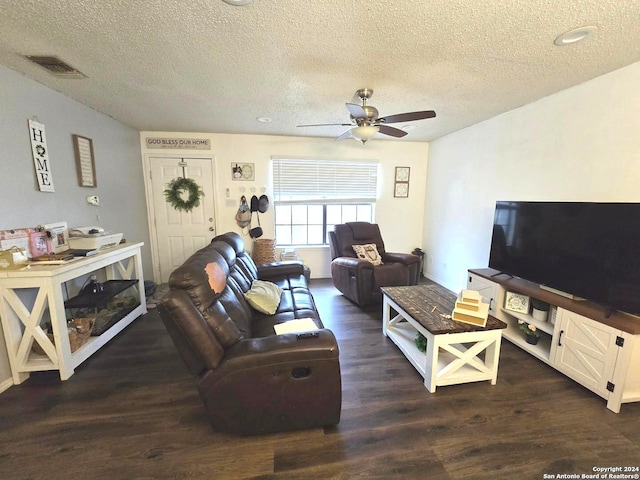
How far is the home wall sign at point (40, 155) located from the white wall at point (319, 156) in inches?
65.7

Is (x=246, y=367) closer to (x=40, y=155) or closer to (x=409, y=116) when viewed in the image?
(x=409, y=116)

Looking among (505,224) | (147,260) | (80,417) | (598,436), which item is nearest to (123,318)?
(80,417)

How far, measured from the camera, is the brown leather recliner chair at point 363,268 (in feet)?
10.6

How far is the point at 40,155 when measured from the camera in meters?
2.24

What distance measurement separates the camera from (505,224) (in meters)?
2.66

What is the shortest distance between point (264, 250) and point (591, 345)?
362 centimetres

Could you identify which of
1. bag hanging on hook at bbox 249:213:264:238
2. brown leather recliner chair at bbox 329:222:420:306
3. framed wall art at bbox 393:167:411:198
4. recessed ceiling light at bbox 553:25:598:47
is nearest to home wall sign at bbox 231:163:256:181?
bag hanging on hook at bbox 249:213:264:238

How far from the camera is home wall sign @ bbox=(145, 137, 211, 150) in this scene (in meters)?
3.88

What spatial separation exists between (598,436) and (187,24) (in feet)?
11.1

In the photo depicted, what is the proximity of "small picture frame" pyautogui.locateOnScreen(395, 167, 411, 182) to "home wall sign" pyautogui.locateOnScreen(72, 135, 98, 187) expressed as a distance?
419 centimetres

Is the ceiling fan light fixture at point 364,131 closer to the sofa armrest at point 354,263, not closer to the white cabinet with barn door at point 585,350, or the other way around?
the sofa armrest at point 354,263

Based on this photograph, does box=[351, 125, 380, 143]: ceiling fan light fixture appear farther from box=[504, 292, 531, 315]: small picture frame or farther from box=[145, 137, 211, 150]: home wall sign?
box=[145, 137, 211, 150]: home wall sign

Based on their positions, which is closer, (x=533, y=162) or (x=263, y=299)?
(x=263, y=299)

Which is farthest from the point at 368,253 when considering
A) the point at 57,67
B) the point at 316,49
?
the point at 57,67
